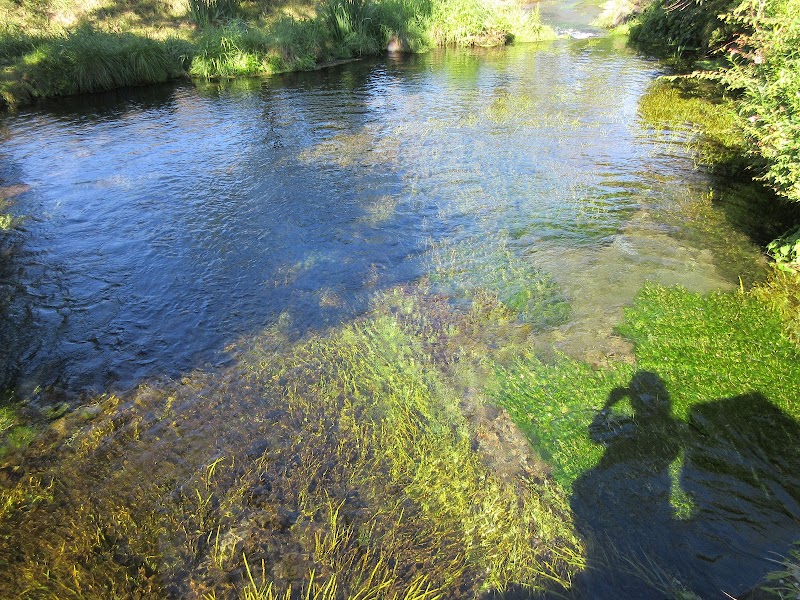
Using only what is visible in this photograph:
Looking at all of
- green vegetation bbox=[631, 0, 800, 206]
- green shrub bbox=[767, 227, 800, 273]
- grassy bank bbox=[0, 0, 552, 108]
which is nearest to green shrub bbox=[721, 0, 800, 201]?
green vegetation bbox=[631, 0, 800, 206]

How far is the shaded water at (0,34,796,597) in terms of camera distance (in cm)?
537

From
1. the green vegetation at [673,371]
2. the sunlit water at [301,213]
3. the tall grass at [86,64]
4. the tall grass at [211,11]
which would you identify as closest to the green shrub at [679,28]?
the sunlit water at [301,213]

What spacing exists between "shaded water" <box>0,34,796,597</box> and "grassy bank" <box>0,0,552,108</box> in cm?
350

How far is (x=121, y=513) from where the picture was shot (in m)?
3.54

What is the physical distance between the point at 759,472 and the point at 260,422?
4.10 meters

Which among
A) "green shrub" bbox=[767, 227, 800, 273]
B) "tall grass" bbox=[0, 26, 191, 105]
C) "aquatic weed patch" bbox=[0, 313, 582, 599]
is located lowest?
"aquatic weed patch" bbox=[0, 313, 582, 599]

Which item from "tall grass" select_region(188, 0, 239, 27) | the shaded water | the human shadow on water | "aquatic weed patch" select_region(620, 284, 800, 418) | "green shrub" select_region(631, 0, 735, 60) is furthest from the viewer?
"tall grass" select_region(188, 0, 239, 27)

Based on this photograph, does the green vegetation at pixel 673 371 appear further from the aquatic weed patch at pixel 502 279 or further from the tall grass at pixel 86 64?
the tall grass at pixel 86 64

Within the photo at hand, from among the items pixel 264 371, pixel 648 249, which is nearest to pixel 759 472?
pixel 648 249

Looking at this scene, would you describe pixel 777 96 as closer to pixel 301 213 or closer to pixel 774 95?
pixel 774 95

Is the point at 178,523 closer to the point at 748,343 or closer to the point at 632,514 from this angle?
the point at 632,514

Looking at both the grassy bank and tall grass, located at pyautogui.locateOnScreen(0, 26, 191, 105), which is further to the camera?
the grassy bank

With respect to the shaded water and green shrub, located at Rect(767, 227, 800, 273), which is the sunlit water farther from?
green shrub, located at Rect(767, 227, 800, 273)

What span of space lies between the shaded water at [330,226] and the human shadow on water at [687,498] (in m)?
0.06
